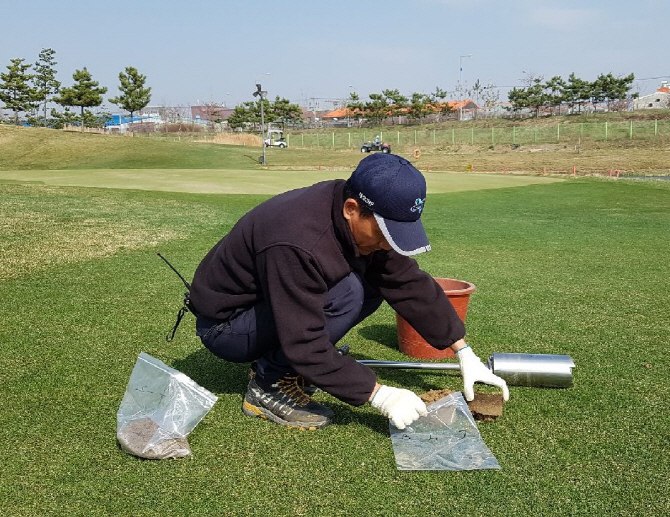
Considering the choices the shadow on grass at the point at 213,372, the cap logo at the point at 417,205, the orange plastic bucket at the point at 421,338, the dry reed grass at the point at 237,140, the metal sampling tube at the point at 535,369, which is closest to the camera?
the cap logo at the point at 417,205

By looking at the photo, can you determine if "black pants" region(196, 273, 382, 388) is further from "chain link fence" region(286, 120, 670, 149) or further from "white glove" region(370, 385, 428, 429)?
"chain link fence" region(286, 120, 670, 149)

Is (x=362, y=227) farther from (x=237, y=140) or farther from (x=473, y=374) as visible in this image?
(x=237, y=140)

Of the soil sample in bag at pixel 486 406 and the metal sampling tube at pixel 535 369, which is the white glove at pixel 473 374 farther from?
the metal sampling tube at pixel 535 369

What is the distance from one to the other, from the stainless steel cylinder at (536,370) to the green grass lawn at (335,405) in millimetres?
79

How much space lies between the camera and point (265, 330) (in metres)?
3.00

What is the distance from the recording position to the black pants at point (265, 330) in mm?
3002

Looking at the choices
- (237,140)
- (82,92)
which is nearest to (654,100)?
(237,140)

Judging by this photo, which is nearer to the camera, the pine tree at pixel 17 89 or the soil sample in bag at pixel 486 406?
the soil sample in bag at pixel 486 406

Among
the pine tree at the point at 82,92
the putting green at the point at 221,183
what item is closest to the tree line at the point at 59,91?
the pine tree at the point at 82,92

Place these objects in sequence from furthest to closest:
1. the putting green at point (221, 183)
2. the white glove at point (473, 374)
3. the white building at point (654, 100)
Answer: the white building at point (654, 100) < the putting green at point (221, 183) < the white glove at point (473, 374)

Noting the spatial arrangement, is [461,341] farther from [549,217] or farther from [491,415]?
[549,217]

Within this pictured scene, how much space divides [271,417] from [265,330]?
18.1 inches

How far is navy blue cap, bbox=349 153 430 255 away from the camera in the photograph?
2.52 meters

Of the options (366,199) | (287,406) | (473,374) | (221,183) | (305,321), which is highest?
(366,199)
